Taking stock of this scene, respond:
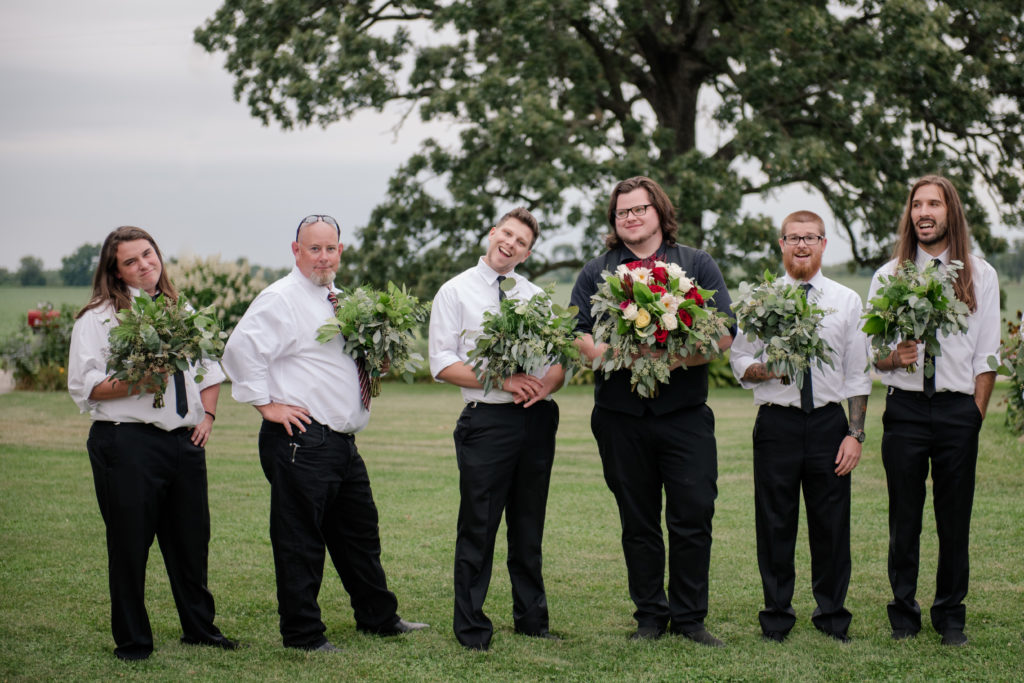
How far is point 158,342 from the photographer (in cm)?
530

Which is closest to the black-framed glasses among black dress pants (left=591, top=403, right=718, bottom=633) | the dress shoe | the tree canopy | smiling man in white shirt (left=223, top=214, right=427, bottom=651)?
smiling man in white shirt (left=223, top=214, right=427, bottom=651)

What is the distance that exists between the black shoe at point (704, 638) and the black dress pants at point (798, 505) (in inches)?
14.3

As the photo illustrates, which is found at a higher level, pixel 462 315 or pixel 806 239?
pixel 806 239

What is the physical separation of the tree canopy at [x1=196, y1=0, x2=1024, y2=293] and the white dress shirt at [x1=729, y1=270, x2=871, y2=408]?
14.4m

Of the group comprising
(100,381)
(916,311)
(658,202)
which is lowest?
(100,381)

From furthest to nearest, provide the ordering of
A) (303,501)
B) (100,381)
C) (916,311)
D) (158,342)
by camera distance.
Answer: (303,501)
(916,311)
(100,381)
(158,342)

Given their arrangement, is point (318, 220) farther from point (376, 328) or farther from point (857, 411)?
point (857, 411)

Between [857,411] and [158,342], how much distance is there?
3.93 meters

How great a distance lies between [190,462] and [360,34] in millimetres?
18509

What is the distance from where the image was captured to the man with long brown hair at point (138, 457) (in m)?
5.43

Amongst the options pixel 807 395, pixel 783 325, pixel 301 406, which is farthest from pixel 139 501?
pixel 807 395

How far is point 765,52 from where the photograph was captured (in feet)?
70.1

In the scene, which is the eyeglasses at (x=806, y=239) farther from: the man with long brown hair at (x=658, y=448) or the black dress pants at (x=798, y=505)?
the black dress pants at (x=798, y=505)

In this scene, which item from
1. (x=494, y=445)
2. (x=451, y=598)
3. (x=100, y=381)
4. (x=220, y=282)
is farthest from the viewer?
(x=220, y=282)
